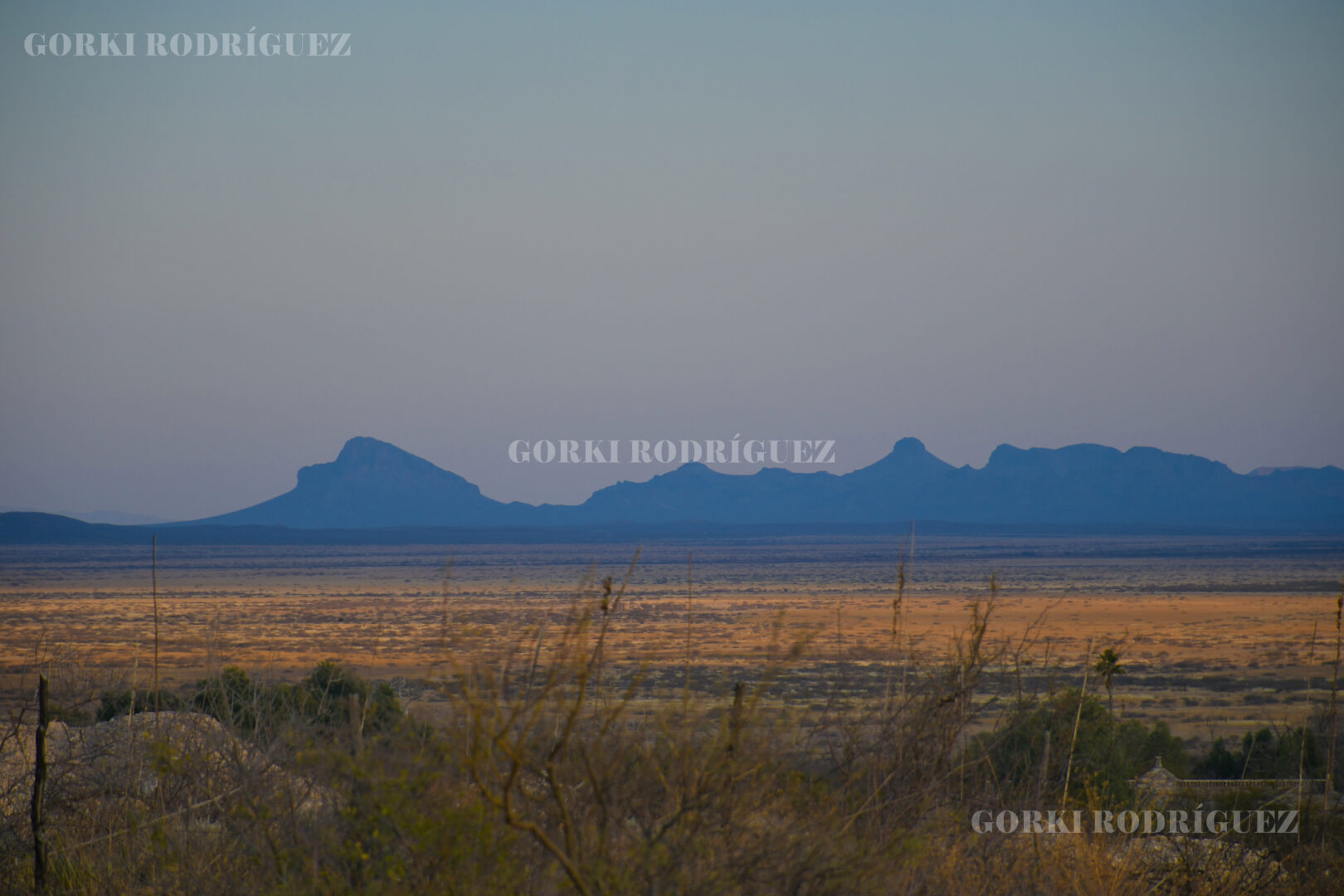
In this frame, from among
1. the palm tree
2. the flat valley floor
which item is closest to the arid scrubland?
the flat valley floor

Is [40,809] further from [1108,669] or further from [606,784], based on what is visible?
[1108,669]

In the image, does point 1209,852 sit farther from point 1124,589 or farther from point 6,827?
point 1124,589

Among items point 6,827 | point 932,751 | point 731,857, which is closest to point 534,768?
point 731,857

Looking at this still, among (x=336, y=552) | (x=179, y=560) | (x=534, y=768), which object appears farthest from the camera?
(x=336, y=552)

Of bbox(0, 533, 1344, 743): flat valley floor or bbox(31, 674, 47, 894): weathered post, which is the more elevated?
bbox(31, 674, 47, 894): weathered post

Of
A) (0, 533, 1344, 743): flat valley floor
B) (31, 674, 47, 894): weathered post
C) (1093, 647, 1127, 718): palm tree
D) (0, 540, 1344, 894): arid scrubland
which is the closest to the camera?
(0, 540, 1344, 894): arid scrubland

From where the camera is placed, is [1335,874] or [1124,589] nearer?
[1335,874]

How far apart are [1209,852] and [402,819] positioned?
5843mm

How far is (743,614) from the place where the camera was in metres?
6.59

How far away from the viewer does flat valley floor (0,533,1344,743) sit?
7730 millimetres

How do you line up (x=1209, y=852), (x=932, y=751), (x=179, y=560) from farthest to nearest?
(x=179, y=560), (x=1209, y=852), (x=932, y=751)

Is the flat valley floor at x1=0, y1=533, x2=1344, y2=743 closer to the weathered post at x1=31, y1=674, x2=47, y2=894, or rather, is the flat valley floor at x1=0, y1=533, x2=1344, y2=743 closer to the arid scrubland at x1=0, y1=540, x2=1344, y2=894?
the arid scrubland at x1=0, y1=540, x2=1344, y2=894

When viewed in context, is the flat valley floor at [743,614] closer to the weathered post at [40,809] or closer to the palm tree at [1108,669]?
the palm tree at [1108,669]

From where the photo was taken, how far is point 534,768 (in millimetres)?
3680
